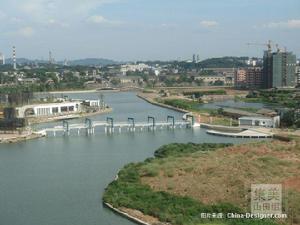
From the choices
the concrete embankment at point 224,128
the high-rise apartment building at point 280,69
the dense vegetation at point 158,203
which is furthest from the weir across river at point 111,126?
the high-rise apartment building at point 280,69

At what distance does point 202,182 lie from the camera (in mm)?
7012

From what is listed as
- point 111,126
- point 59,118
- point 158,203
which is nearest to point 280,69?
point 59,118

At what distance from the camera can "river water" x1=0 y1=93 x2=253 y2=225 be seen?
21.0 feet

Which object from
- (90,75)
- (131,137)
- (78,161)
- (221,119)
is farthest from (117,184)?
(90,75)

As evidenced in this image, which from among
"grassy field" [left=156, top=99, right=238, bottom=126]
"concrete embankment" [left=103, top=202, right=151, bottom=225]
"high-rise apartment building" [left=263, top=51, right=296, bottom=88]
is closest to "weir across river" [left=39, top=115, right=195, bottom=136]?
"grassy field" [left=156, top=99, right=238, bottom=126]

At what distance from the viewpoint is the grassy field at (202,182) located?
5.99 m

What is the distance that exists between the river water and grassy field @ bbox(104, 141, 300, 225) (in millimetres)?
369

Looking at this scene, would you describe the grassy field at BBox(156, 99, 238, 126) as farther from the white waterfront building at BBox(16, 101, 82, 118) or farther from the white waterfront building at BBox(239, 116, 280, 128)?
the white waterfront building at BBox(16, 101, 82, 118)

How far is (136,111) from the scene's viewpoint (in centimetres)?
1975

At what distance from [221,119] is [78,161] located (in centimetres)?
711

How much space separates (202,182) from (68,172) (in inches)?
98.3

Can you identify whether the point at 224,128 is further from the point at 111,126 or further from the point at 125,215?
the point at 125,215

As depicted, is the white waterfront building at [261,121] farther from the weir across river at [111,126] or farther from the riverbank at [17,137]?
the riverbank at [17,137]

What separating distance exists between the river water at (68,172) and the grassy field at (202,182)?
37 centimetres
